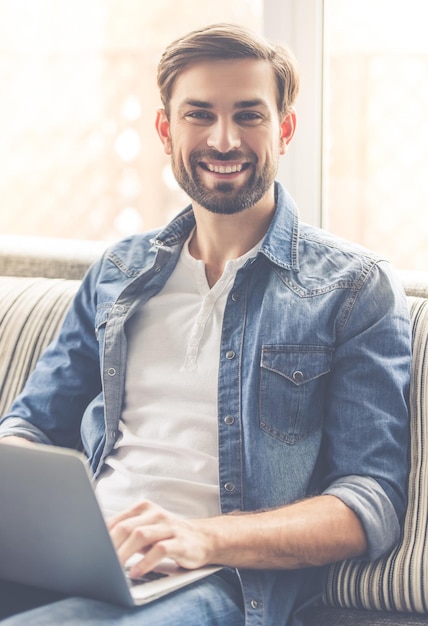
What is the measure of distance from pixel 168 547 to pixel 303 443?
311 mm

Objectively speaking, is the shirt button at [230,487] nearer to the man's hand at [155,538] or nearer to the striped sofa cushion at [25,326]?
the man's hand at [155,538]

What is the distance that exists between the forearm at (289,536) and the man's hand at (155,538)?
29 mm

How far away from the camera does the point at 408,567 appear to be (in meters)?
1.44

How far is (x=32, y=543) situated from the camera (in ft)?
4.01

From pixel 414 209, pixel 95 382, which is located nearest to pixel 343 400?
pixel 95 382

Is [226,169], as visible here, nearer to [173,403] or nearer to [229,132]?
[229,132]

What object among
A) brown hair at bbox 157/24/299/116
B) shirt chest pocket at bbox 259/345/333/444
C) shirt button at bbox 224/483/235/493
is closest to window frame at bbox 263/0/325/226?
brown hair at bbox 157/24/299/116

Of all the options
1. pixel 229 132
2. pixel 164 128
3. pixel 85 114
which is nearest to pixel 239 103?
pixel 229 132

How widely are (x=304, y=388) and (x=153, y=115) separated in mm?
1611

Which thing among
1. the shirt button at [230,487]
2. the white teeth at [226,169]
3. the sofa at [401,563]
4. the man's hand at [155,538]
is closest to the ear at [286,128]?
the white teeth at [226,169]

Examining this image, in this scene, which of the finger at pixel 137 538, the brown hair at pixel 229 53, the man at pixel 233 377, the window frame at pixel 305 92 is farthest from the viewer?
the window frame at pixel 305 92

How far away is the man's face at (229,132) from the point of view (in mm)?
1602

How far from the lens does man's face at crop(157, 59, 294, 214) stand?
63.1 inches

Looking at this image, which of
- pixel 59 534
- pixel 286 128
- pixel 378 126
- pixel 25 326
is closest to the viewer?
pixel 59 534
